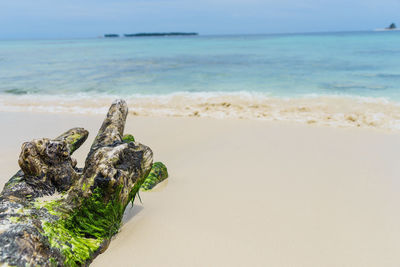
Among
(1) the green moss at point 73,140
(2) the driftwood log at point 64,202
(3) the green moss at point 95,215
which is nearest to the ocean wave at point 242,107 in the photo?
(1) the green moss at point 73,140

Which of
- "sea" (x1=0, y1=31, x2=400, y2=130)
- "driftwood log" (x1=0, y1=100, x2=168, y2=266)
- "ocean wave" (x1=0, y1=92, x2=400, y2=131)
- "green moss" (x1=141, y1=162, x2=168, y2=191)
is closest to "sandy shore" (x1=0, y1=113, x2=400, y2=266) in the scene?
"green moss" (x1=141, y1=162, x2=168, y2=191)

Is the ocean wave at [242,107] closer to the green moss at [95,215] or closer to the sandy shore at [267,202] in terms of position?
the sandy shore at [267,202]

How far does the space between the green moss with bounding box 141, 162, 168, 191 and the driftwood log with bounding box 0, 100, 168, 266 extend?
25.2 inches

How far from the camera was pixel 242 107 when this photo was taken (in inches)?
319

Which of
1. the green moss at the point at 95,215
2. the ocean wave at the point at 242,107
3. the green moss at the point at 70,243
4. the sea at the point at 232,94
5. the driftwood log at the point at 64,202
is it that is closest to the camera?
the driftwood log at the point at 64,202

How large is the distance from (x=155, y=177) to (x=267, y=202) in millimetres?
1200

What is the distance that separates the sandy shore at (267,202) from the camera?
85.0 inches

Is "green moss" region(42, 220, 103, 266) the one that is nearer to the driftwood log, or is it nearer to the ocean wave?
the driftwood log

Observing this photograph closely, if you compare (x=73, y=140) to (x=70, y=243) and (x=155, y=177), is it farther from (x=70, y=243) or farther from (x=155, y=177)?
(x=70, y=243)

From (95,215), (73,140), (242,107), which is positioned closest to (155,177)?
(73,140)

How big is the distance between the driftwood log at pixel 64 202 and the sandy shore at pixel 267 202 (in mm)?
227

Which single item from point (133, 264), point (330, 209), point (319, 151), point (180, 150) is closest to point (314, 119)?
point (319, 151)

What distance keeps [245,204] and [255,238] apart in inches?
21.1

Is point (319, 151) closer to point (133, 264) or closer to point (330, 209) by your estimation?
point (330, 209)
